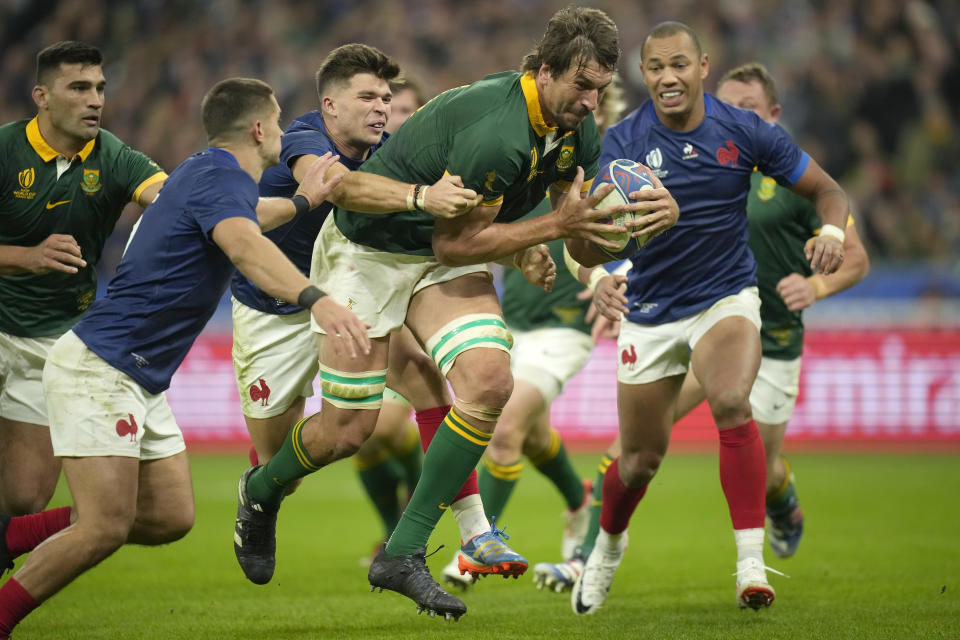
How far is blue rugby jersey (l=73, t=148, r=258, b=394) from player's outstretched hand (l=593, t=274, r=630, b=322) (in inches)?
74.3

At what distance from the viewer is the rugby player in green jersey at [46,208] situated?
623 centimetres

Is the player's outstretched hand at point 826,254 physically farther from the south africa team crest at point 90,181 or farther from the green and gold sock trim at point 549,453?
the south africa team crest at point 90,181

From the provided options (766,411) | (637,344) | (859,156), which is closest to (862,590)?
(766,411)

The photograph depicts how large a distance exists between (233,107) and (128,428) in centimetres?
149

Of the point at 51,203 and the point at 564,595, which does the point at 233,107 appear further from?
the point at 564,595

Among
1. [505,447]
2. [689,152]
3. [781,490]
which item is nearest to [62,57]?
[689,152]

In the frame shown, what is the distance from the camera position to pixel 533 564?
26.2ft

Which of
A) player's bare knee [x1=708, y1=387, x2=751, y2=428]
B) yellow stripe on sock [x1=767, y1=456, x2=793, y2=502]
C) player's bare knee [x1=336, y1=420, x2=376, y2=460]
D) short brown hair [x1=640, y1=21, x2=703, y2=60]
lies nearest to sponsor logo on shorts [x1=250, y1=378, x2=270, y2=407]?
player's bare knee [x1=336, y1=420, x2=376, y2=460]

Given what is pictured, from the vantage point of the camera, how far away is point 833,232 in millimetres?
6031

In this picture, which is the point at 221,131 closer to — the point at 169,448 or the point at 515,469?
the point at 169,448

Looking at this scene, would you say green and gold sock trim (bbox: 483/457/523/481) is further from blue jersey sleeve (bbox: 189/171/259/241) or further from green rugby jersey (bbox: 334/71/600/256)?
blue jersey sleeve (bbox: 189/171/259/241)

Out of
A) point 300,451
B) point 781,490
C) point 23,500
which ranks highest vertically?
point 300,451

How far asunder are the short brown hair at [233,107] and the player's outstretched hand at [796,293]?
273cm

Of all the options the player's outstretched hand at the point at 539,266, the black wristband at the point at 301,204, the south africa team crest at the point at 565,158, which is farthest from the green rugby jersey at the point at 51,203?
the south africa team crest at the point at 565,158
